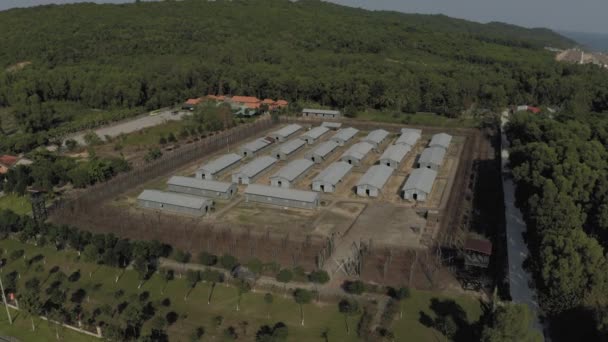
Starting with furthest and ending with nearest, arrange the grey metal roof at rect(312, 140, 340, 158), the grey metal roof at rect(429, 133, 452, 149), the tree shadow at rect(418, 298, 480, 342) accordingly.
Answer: the grey metal roof at rect(429, 133, 452, 149) → the grey metal roof at rect(312, 140, 340, 158) → the tree shadow at rect(418, 298, 480, 342)

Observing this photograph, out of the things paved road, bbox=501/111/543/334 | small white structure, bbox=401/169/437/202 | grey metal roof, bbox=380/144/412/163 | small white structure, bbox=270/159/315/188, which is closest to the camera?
paved road, bbox=501/111/543/334

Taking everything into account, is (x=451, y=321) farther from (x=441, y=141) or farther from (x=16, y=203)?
(x=16, y=203)

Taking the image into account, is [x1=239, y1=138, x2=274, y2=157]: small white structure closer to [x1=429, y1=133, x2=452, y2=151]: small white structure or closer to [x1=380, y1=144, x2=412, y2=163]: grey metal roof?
[x1=380, y1=144, x2=412, y2=163]: grey metal roof

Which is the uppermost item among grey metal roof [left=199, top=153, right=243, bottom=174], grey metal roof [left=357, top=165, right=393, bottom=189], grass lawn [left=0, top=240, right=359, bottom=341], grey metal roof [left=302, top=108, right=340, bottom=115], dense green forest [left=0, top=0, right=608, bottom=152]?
dense green forest [left=0, top=0, right=608, bottom=152]

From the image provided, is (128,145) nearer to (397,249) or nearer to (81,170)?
(81,170)

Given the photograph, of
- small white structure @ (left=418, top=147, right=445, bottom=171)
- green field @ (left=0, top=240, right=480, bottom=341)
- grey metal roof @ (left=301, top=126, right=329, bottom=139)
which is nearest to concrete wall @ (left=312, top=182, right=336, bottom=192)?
small white structure @ (left=418, top=147, right=445, bottom=171)

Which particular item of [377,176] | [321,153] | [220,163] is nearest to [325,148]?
[321,153]

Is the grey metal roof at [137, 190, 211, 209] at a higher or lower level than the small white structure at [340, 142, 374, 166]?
lower
